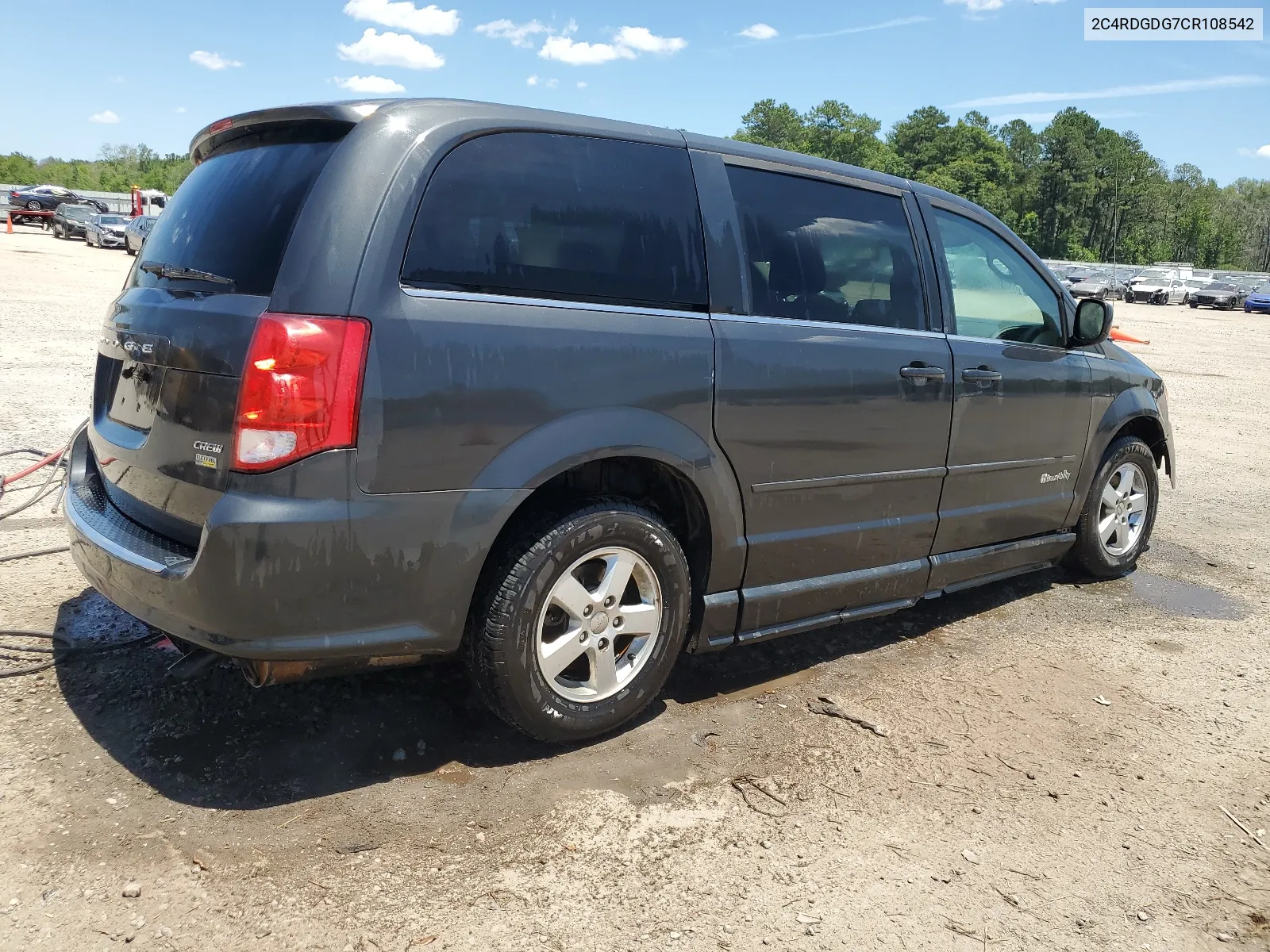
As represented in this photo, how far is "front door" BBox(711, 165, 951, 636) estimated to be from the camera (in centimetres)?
341

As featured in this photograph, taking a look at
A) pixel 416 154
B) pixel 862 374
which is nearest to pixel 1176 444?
pixel 862 374

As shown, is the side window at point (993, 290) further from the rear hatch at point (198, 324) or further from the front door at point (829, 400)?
the rear hatch at point (198, 324)

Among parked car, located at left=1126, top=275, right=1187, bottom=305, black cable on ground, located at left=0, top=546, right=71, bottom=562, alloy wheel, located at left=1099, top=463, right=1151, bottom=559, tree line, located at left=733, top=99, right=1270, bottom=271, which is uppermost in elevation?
tree line, located at left=733, top=99, right=1270, bottom=271

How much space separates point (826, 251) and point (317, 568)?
2265 mm

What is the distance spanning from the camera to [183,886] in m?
2.43

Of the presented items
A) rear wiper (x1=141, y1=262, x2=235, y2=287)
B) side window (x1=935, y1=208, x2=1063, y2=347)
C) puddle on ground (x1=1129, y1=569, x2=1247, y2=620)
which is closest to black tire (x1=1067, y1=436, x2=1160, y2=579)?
puddle on ground (x1=1129, y1=569, x2=1247, y2=620)

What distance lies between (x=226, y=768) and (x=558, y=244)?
188 cm

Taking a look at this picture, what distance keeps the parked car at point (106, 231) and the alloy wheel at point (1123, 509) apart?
127ft

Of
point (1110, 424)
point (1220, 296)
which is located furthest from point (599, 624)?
point (1220, 296)

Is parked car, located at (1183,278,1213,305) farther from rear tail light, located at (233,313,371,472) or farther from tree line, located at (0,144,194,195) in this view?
tree line, located at (0,144,194,195)

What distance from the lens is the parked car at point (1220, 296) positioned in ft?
151

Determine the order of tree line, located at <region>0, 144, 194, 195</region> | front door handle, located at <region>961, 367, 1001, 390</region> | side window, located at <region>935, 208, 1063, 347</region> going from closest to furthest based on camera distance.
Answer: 1. front door handle, located at <region>961, 367, 1001, 390</region>
2. side window, located at <region>935, 208, 1063, 347</region>
3. tree line, located at <region>0, 144, 194, 195</region>

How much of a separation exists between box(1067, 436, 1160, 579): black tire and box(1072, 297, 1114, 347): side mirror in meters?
0.71

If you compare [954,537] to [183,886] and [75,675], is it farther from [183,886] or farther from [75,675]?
[75,675]
